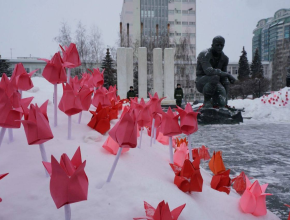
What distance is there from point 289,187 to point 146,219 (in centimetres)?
131

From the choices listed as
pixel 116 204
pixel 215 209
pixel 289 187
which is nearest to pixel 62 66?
pixel 116 204

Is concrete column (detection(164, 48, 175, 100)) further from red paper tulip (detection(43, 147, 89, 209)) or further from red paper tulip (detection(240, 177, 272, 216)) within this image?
red paper tulip (detection(43, 147, 89, 209))

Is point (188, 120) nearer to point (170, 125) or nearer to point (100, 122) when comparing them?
point (170, 125)

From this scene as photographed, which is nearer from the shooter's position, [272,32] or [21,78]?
[21,78]

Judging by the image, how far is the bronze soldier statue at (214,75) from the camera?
682 centimetres

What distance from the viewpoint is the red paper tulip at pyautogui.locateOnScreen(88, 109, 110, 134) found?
3.98ft

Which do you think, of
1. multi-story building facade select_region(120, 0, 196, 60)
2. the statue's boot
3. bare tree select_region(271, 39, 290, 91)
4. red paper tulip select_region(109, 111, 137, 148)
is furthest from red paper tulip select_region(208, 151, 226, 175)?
multi-story building facade select_region(120, 0, 196, 60)

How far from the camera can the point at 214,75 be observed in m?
7.00

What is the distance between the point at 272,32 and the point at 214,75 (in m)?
36.4

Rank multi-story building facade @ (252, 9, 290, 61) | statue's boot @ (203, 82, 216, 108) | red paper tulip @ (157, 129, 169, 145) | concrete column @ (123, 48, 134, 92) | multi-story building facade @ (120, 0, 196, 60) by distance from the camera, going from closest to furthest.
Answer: red paper tulip @ (157, 129, 169, 145)
statue's boot @ (203, 82, 216, 108)
concrete column @ (123, 48, 134, 92)
multi-story building facade @ (252, 9, 290, 61)
multi-story building facade @ (120, 0, 196, 60)

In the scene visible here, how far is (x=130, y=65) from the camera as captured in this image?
13.6 m

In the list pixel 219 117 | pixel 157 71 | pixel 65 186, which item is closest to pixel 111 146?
pixel 65 186

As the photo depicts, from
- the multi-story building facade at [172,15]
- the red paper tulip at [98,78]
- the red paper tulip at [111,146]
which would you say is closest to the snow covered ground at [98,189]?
the red paper tulip at [111,146]

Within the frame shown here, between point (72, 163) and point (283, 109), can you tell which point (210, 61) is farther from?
point (72, 163)
